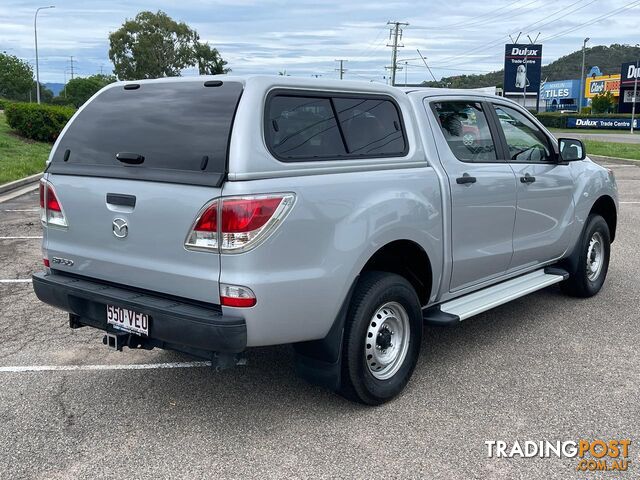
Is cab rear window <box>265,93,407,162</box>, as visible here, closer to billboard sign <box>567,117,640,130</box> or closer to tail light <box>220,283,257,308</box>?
tail light <box>220,283,257,308</box>

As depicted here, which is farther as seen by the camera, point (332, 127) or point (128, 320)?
point (332, 127)

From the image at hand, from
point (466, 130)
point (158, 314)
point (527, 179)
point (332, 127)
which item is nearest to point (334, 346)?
point (158, 314)

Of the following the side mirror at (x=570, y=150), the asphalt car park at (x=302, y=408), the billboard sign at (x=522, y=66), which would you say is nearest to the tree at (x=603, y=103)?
the billboard sign at (x=522, y=66)

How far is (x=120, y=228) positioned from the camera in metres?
3.76

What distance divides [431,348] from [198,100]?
2603 mm

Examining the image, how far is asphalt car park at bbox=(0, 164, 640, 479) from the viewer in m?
3.46

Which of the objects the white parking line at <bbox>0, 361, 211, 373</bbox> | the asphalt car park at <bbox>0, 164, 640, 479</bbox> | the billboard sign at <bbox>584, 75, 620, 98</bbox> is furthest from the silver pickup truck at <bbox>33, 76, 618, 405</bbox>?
→ the billboard sign at <bbox>584, 75, 620, 98</bbox>

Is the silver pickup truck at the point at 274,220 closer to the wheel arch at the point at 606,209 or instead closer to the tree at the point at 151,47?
the wheel arch at the point at 606,209

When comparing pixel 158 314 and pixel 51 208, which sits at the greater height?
pixel 51 208

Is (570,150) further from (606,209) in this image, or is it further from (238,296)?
(238,296)

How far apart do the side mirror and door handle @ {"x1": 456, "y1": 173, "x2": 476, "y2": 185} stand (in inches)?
59.4

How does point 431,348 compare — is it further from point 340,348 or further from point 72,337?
point 72,337

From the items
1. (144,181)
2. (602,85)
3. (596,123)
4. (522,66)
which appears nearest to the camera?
(144,181)

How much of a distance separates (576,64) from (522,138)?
157204 millimetres
